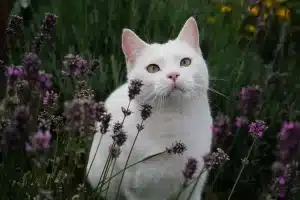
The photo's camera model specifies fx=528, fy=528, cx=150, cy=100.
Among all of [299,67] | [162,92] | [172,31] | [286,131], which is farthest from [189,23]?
[299,67]

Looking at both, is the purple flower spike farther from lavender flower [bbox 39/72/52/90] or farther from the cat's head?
lavender flower [bbox 39/72/52/90]

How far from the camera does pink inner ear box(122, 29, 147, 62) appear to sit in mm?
1588

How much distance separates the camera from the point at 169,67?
151 cm

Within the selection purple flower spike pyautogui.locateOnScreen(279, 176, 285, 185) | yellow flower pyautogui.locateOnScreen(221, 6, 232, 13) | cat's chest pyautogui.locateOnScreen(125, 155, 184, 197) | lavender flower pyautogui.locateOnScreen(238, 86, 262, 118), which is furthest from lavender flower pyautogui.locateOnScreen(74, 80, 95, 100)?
yellow flower pyautogui.locateOnScreen(221, 6, 232, 13)

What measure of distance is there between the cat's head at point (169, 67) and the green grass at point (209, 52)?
51cm

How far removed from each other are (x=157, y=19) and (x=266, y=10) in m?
0.60

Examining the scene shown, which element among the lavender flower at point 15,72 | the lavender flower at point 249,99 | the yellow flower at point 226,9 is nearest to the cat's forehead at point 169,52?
the lavender flower at point 249,99

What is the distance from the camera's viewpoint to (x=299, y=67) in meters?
2.70

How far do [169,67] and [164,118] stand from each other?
0.49 ft

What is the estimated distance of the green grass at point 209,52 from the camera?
209 centimetres

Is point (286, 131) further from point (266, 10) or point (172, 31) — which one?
point (266, 10)

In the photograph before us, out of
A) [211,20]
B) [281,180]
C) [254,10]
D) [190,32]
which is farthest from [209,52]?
[281,180]

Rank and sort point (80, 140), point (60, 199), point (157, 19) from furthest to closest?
point (157, 19) → point (80, 140) → point (60, 199)

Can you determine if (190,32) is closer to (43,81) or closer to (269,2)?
(43,81)
